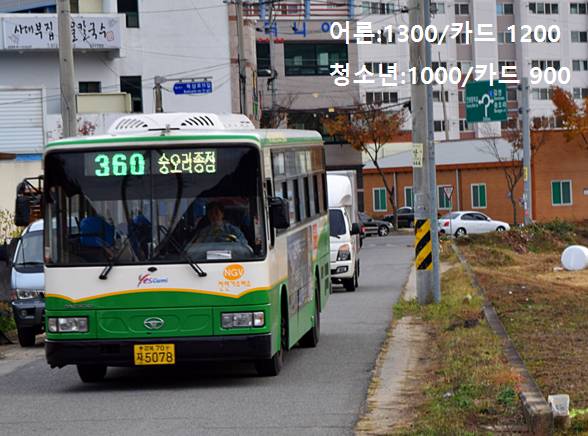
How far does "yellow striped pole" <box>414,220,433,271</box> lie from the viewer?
24.1 m

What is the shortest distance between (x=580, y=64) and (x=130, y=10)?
4342cm

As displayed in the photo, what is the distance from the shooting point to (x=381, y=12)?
82312 mm

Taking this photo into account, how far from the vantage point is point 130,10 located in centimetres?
5847

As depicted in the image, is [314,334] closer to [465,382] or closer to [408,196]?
[465,382]

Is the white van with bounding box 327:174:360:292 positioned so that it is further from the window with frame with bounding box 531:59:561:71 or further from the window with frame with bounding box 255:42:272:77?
the window with frame with bounding box 531:59:561:71

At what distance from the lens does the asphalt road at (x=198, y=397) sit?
11414 mm

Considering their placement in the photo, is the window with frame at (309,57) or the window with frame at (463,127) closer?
the window with frame at (309,57)

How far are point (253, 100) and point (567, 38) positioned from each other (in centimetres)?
3607

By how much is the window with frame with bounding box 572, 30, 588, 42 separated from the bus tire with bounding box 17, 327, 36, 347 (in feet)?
247

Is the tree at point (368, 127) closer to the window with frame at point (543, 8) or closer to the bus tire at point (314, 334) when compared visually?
the window with frame at point (543, 8)

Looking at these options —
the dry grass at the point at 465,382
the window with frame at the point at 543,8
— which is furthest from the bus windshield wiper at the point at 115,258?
the window with frame at the point at 543,8

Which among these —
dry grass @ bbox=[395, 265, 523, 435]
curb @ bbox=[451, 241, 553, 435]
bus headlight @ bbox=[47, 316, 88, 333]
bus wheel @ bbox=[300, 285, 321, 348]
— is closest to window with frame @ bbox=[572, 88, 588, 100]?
dry grass @ bbox=[395, 265, 523, 435]

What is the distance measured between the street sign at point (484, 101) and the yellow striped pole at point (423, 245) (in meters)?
28.9

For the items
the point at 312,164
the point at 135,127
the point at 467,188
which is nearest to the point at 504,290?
the point at 312,164
